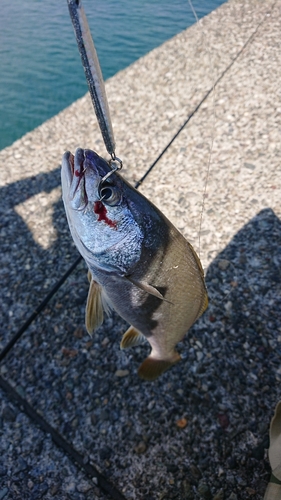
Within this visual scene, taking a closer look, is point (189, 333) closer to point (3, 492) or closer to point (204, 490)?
point (204, 490)

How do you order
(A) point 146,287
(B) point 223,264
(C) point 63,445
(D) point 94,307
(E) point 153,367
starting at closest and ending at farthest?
1. (A) point 146,287
2. (D) point 94,307
3. (E) point 153,367
4. (C) point 63,445
5. (B) point 223,264

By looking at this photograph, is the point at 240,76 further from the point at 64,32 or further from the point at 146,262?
the point at 64,32

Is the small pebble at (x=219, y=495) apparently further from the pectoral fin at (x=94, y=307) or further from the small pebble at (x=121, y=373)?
the pectoral fin at (x=94, y=307)

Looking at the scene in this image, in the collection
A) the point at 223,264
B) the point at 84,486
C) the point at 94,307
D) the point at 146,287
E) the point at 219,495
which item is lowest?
the point at 219,495

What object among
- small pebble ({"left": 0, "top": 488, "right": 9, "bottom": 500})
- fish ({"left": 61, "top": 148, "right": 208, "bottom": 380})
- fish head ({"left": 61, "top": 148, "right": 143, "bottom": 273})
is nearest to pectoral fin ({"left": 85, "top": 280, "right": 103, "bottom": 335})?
fish ({"left": 61, "top": 148, "right": 208, "bottom": 380})

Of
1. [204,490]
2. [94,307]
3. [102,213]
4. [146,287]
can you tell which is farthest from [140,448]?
[102,213]

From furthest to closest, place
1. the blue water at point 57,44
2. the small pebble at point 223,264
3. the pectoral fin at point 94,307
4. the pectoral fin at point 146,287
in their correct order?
the blue water at point 57,44
the small pebble at point 223,264
the pectoral fin at point 94,307
the pectoral fin at point 146,287

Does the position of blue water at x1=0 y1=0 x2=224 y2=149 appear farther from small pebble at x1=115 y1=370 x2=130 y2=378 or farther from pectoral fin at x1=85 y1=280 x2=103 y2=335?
pectoral fin at x1=85 y1=280 x2=103 y2=335

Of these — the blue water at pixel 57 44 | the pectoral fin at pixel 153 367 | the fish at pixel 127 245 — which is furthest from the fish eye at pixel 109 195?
the blue water at pixel 57 44
